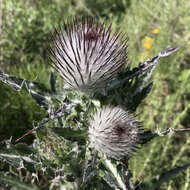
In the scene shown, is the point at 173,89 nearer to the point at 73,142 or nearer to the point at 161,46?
the point at 161,46

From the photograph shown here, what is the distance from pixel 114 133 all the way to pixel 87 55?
1.04 ft

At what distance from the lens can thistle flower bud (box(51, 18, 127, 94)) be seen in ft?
3.90

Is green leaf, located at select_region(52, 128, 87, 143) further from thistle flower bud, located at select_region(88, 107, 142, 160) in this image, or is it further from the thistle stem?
the thistle stem

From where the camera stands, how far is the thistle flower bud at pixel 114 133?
1.16m

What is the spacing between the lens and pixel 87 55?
3.90ft

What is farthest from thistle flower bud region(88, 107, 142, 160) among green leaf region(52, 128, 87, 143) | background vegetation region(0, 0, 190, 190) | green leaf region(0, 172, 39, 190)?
background vegetation region(0, 0, 190, 190)

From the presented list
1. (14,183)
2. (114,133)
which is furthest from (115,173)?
(14,183)

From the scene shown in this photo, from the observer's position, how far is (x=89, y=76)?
3.98 feet

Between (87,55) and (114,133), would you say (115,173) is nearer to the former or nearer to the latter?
(114,133)

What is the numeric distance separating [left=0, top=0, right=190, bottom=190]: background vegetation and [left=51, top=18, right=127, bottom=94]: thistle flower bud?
1.01 metres

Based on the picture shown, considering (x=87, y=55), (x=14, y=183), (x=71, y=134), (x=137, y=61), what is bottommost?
(x=14, y=183)

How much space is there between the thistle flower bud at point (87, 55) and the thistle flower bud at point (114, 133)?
141 millimetres

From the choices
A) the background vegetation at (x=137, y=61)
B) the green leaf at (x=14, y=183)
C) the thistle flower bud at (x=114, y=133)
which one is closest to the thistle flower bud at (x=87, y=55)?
the thistle flower bud at (x=114, y=133)

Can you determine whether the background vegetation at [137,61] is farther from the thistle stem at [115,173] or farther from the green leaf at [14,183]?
the green leaf at [14,183]
